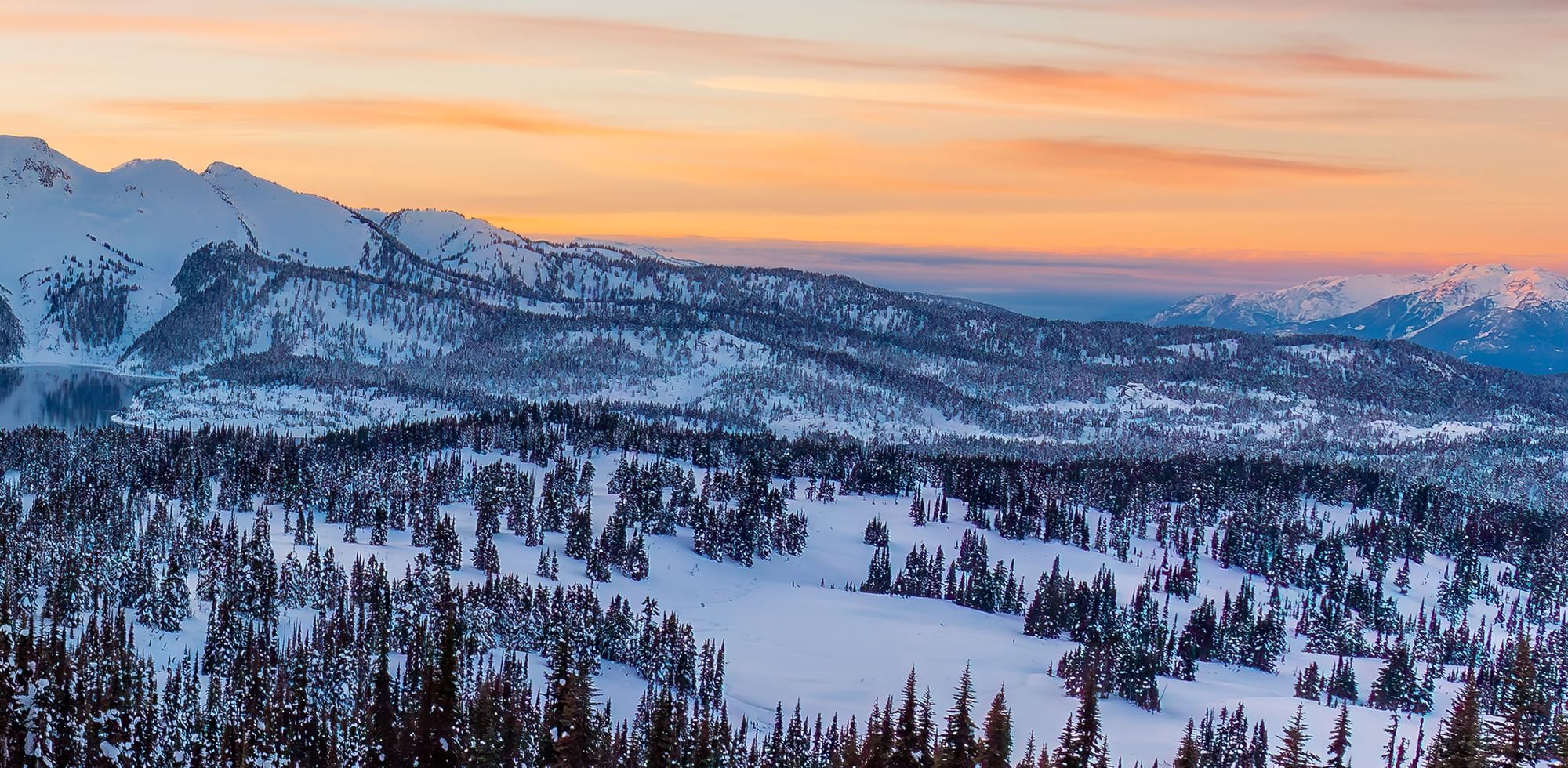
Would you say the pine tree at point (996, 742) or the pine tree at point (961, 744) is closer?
the pine tree at point (961, 744)

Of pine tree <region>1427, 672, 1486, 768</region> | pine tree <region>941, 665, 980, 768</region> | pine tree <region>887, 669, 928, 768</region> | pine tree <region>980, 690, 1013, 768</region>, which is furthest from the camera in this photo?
pine tree <region>1427, 672, 1486, 768</region>

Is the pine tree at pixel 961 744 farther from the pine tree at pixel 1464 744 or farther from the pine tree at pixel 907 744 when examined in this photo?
the pine tree at pixel 1464 744

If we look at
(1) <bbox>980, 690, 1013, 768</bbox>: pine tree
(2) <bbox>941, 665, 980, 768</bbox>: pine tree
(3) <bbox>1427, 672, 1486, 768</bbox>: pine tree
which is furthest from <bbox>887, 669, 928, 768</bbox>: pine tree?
(3) <bbox>1427, 672, 1486, 768</bbox>: pine tree

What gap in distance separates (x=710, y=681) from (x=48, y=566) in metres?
82.5

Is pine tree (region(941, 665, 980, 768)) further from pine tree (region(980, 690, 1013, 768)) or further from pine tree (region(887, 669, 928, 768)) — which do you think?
pine tree (region(887, 669, 928, 768))

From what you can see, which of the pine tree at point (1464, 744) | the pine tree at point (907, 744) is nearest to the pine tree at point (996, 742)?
the pine tree at point (907, 744)

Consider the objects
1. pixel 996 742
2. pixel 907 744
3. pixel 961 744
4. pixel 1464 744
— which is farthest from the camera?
pixel 1464 744

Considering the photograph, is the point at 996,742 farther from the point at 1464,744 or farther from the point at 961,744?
the point at 1464,744

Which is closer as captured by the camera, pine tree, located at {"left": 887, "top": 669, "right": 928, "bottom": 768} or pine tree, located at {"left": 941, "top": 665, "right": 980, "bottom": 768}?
pine tree, located at {"left": 941, "top": 665, "right": 980, "bottom": 768}

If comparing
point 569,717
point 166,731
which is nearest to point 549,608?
point 166,731

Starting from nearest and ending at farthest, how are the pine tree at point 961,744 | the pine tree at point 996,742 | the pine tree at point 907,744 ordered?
1. the pine tree at point 961,744
2. the pine tree at point 907,744
3. the pine tree at point 996,742

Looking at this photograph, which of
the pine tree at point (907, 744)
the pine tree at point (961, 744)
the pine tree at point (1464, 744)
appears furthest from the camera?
the pine tree at point (1464, 744)

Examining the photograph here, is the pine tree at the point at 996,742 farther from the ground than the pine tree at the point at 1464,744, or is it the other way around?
the pine tree at the point at 996,742

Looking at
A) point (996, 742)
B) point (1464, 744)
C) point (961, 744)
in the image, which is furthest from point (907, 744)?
point (1464, 744)
